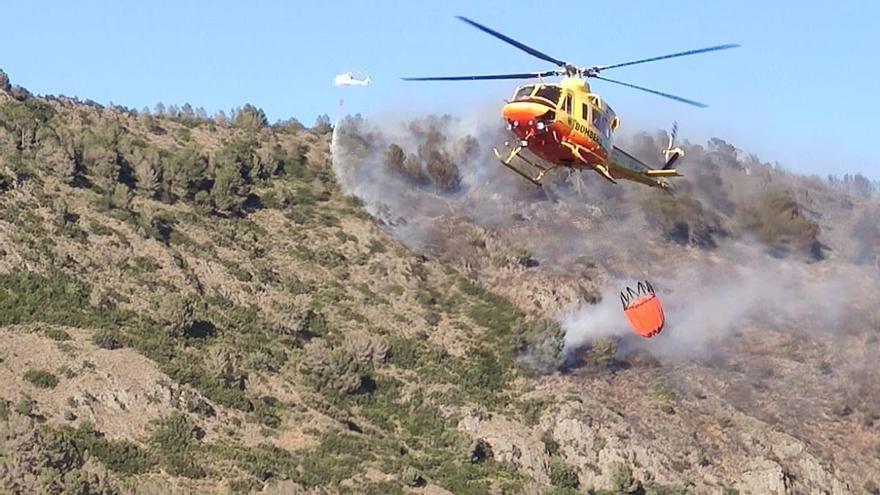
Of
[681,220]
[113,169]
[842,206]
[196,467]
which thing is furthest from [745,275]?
[196,467]

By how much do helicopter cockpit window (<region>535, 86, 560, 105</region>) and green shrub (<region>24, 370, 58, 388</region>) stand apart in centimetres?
2348

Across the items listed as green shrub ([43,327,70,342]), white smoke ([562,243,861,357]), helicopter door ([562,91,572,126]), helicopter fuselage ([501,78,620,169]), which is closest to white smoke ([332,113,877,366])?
white smoke ([562,243,861,357])

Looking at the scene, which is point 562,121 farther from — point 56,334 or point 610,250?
point 610,250

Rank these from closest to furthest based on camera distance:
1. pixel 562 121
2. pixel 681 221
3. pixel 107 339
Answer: pixel 562 121 → pixel 107 339 → pixel 681 221

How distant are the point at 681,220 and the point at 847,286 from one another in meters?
11.2

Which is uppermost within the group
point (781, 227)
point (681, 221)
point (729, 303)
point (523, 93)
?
point (781, 227)

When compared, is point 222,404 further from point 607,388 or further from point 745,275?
point 745,275

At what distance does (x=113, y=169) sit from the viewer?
241 feet

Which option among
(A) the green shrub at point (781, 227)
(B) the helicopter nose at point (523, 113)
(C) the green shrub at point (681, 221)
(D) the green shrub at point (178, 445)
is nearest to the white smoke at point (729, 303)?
(C) the green shrub at point (681, 221)

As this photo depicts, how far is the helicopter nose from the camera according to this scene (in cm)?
3884

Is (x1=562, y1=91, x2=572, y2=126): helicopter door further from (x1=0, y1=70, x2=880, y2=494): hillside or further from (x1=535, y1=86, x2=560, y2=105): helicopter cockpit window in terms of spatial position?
(x1=0, y1=70, x2=880, y2=494): hillside

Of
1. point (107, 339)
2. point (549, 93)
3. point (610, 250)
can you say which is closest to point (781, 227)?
point (610, 250)

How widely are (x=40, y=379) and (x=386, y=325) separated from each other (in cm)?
2035

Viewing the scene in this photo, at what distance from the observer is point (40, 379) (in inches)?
2036
